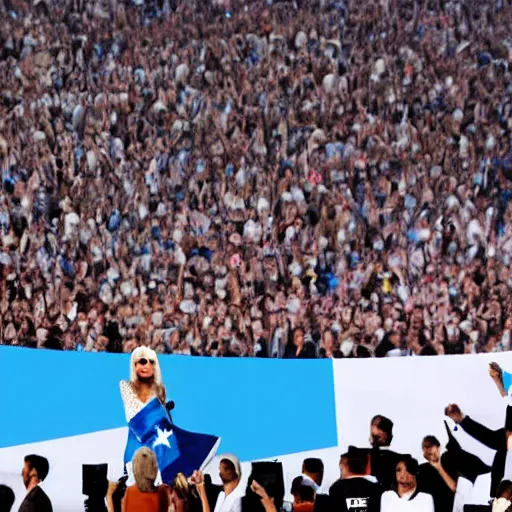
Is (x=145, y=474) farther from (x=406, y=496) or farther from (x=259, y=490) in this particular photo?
(x=406, y=496)

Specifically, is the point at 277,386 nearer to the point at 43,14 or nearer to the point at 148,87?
the point at 148,87

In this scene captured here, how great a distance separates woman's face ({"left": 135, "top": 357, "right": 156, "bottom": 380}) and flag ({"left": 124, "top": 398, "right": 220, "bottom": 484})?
16 centimetres

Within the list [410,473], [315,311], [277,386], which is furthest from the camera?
[315,311]

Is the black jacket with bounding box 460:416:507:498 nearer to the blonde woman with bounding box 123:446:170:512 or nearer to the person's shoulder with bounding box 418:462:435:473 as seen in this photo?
the person's shoulder with bounding box 418:462:435:473

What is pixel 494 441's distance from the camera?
6836mm

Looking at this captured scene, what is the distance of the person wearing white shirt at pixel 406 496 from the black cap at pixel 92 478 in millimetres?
1709

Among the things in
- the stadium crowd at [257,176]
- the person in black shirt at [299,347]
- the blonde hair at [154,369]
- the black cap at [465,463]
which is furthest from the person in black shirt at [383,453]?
the blonde hair at [154,369]

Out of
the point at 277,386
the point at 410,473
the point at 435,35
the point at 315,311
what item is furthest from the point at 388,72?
the point at 410,473

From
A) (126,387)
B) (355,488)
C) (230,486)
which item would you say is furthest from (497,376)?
(126,387)

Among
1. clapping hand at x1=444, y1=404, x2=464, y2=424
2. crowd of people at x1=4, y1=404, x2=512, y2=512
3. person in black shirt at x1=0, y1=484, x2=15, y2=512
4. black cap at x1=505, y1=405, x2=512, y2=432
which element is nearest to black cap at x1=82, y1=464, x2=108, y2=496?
crowd of people at x1=4, y1=404, x2=512, y2=512

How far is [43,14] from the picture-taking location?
26.0 ft

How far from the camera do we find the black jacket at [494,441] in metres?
6.75

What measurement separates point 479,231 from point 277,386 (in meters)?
1.83

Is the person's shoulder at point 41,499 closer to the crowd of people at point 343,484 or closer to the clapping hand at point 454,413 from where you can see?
the crowd of people at point 343,484
